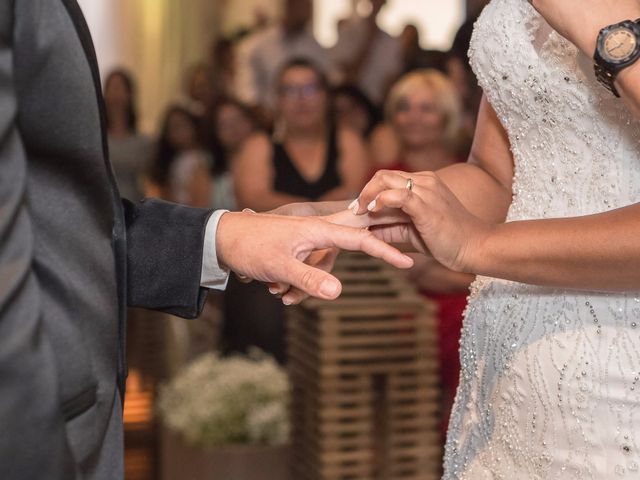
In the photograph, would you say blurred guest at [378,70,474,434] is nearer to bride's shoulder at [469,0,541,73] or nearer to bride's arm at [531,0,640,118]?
bride's shoulder at [469,0,541,73]

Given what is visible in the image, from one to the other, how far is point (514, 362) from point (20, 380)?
36.0 inches

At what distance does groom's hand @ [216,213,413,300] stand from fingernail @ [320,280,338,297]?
0.19ft

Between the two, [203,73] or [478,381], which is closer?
[478,381]

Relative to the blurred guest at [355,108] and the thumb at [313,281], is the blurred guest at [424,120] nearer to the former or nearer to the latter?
the blurred guest at [355,108]

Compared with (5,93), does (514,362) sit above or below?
below

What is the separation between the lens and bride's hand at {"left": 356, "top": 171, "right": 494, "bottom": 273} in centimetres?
164

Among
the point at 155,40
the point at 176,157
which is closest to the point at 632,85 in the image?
the point at 176,157

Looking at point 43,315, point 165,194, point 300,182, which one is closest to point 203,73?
point 165,194

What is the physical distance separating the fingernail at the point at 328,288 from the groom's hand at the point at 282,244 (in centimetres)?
6

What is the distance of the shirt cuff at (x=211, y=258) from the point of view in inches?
65.4

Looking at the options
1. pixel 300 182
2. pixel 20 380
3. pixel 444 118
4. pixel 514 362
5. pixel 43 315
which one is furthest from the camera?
pixel 300 182

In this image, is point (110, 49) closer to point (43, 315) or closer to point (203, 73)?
point (203, 73)

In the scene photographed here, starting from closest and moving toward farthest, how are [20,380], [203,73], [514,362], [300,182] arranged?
[20,380] → [514,362] → [300,182] → [203,73]

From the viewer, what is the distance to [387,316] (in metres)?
3.41
